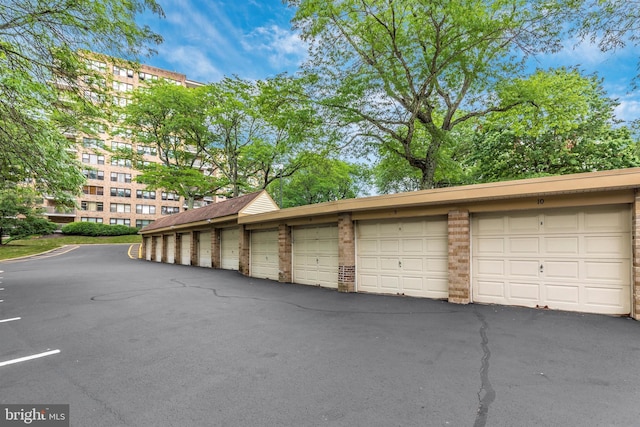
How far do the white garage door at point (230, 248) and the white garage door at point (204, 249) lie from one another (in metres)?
1.41

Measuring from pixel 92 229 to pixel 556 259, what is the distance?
49866mm

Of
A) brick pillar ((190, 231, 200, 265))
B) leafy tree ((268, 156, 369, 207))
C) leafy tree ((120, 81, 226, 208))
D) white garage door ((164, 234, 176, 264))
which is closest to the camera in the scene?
brick pillar ((190, 231, 200, 265))

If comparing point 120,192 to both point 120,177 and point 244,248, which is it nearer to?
point 120,177

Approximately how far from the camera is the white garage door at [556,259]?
6.07 meters

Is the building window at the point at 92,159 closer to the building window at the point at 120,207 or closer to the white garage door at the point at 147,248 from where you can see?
the building window at the point at 120,207

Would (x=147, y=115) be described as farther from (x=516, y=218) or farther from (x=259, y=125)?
(x=516, y=218)

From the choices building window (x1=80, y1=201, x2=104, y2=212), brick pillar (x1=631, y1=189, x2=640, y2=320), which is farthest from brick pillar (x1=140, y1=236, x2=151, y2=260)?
brick pillar (x1=631, y1=189, x2=640, y2=320)

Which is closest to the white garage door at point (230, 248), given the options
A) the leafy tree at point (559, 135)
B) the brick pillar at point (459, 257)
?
the brick pillar at point (459, 257)

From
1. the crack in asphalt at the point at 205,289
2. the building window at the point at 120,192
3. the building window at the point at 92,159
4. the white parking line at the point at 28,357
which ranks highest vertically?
the building window at the point at 92,159

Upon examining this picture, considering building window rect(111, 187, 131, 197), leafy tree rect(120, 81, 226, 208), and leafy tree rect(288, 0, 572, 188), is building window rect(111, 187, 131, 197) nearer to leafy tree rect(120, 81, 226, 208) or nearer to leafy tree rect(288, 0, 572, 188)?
leafy tree rect(120, 81, 226, 208)

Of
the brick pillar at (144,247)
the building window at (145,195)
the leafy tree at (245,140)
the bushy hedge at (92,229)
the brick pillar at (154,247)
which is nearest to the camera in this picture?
the leafy tree at (245,140)

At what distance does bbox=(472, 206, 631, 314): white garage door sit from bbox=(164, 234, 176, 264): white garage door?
785 inches

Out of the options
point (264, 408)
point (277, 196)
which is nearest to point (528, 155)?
point (264, 408)

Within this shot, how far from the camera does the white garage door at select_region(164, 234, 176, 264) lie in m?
21.3
